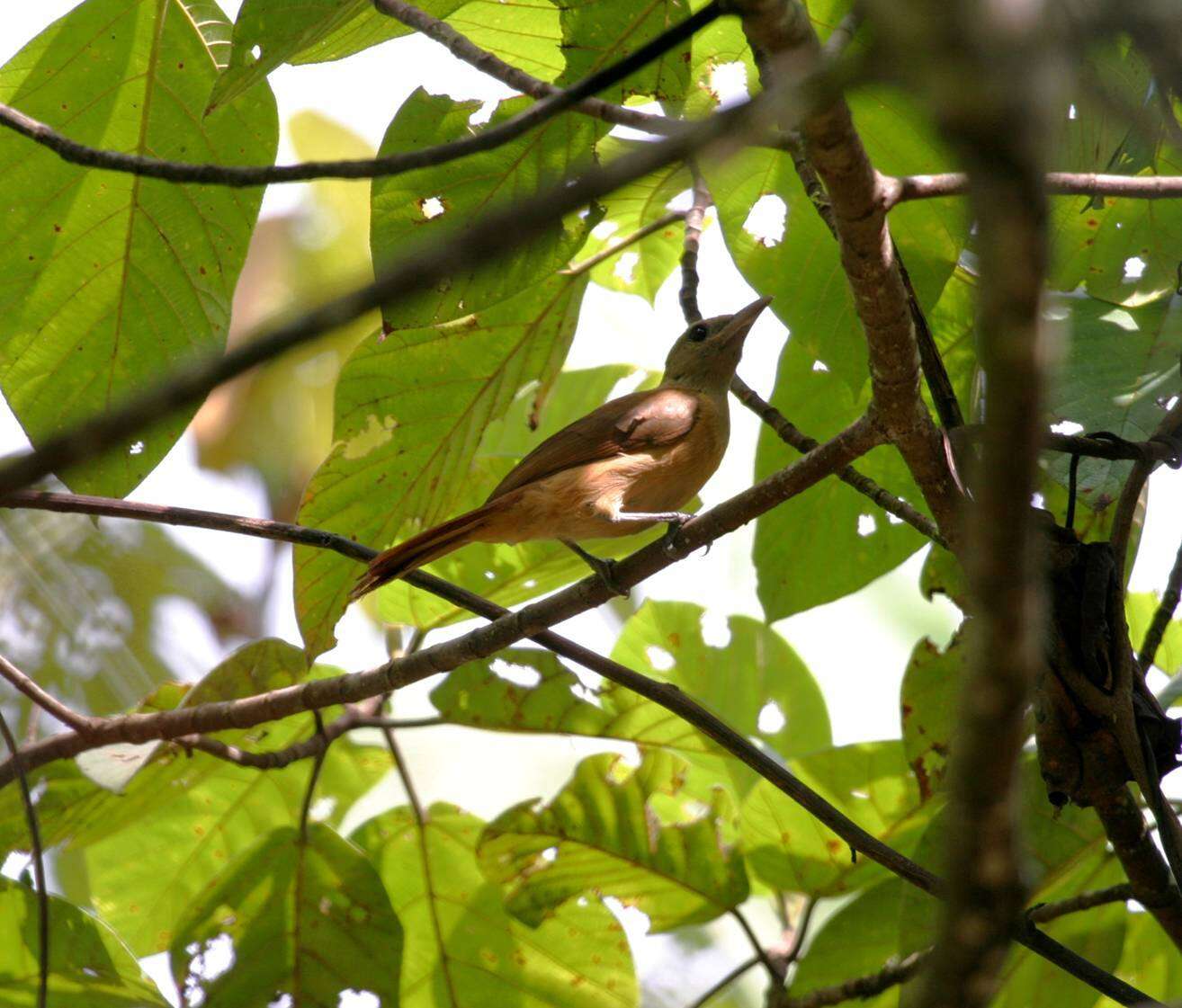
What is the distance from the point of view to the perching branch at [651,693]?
191cm

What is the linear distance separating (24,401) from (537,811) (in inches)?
56.9

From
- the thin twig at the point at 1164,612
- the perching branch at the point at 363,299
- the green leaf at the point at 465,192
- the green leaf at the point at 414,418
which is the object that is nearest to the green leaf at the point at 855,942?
the thin twig at the point at 1164,612

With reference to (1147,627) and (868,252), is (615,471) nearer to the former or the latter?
(1147,627)

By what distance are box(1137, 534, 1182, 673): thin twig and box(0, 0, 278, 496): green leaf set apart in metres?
1.94

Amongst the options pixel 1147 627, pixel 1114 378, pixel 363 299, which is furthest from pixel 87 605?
pixel 363 299

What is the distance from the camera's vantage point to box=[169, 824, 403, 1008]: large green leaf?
286 centimetres

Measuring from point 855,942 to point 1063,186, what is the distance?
70.5 inches

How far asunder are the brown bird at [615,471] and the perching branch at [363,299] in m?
2.17

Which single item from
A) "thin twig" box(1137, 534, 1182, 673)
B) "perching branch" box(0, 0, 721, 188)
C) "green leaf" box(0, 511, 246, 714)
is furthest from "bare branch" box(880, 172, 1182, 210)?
"green leaf" box(0, 511, 246, 714)

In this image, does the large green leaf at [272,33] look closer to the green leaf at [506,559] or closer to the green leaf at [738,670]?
the green leaf at [506,559]

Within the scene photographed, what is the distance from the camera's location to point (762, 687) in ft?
10.9

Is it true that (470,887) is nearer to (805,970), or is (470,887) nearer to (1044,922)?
(805,970)

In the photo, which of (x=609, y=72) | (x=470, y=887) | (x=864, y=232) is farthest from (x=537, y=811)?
(x=609, y=72)

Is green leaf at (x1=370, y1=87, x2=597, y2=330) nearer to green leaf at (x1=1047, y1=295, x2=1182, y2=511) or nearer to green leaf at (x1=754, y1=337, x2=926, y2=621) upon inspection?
green leaf at (x1=754, y1=337, x2=926, y2=621)
